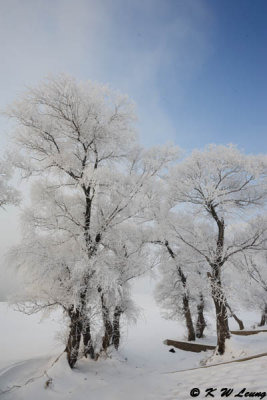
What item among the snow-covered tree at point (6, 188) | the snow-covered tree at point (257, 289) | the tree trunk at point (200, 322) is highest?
the snow-covered tree at point (6, 188)

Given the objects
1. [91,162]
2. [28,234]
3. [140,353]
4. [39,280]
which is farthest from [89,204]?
[140,353]

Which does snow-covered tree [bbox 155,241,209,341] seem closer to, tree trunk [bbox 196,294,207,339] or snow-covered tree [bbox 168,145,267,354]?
tree trunk [bbox 196,294,207,339]

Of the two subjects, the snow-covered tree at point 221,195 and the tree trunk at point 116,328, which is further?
the tree trunk at point 116,328

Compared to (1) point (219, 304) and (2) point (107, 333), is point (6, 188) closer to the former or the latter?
(2) point (107, 333)

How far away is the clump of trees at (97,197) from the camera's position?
24.7 ft

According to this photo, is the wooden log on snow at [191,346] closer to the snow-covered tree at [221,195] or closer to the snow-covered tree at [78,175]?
the snow-covered tree at [221,195]

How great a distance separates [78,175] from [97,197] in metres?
1.16

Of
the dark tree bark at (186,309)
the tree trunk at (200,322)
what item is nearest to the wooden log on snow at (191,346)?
the dark tree bark at (186,309)

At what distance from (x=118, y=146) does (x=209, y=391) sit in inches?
311

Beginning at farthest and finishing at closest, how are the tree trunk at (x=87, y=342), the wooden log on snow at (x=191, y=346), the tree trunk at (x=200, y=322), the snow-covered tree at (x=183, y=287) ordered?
the tree trunk at (x=200, y=322), the snow-covered tree at (x=183, y=287), the wooden log on snow at (x=191, y=346), the tree trunk at (x=87, y=342)

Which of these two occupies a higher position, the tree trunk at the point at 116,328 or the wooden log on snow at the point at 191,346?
the tree trunk at the point at 116,328

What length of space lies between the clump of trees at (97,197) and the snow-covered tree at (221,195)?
4 cm

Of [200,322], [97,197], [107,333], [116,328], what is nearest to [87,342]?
[107,333]

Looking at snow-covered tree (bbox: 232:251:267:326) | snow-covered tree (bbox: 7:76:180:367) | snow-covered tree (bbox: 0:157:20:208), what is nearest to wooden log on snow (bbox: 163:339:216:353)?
snow-covered tree (bbox: 232:251:267:326)
